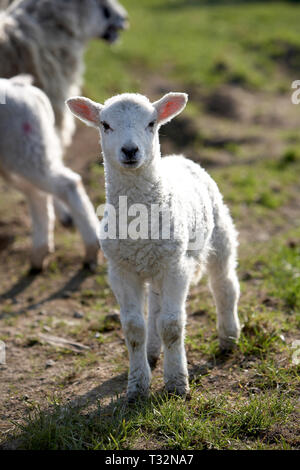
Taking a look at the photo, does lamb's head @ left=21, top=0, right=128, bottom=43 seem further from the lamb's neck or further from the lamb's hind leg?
the lamb's neck

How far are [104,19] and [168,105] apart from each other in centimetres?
479

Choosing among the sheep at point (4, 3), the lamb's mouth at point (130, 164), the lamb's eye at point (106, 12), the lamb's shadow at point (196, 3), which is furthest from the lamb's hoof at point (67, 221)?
the lamb's shadow at point (196, 3)

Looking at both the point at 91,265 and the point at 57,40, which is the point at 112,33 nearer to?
the point at 57,40

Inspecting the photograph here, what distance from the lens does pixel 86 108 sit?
3777 mm

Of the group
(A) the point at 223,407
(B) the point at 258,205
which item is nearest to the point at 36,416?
(A) the point at 223,407

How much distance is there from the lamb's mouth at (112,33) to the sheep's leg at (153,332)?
5.03m

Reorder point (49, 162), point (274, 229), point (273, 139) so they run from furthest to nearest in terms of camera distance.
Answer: point (273, 139) → point (274, 229) → point (49, 162)

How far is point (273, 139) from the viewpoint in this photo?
1039 cm

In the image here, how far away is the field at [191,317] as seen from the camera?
11.3 ft

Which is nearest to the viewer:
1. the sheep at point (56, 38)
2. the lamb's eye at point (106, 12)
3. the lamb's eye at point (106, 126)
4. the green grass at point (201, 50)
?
the lamb's eye at point (106, 126)

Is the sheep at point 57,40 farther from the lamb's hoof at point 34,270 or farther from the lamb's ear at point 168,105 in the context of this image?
the lamb's ear at point 168,105
